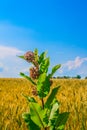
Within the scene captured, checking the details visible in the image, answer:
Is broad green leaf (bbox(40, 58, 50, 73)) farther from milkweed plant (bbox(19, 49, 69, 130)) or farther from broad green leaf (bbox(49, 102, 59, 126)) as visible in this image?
broad green leaf (bbox(49, 102, 59, 126))

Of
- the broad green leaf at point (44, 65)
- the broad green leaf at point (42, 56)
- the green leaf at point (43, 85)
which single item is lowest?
the green leaf at point (43, 85)

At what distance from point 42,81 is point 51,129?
7.2 inches

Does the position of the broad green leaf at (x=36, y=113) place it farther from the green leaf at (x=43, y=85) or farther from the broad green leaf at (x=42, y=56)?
the broad green leaf at (x=42, y=56)

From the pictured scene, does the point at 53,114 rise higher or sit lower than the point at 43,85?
lower

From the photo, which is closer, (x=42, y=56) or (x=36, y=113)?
(x=36, y=113)

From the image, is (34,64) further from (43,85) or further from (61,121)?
(61,121)

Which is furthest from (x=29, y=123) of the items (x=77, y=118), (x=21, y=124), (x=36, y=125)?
(x=77, y=118)

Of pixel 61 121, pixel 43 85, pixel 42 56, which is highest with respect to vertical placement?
pixel 42 56

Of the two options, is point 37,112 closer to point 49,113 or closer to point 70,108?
point 49,113

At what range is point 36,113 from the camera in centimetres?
119

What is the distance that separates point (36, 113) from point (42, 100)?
64 millimetres

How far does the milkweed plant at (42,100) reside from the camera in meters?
1.19

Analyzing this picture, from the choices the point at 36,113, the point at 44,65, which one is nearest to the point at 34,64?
the point at 44,65

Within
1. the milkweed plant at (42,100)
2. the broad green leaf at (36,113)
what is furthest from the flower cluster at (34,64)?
the broad green leaf at (36,113)
